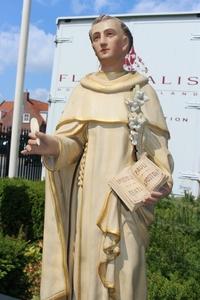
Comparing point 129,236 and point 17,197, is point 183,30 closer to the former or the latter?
point 17,197

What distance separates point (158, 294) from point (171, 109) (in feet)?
15.4

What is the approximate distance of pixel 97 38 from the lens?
9.63ft

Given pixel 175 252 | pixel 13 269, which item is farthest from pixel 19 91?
pixel 175 252

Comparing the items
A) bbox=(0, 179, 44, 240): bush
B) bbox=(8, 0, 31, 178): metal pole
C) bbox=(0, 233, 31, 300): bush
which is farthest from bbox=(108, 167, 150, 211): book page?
bbox=(8, 0, 31, 178): metal pole

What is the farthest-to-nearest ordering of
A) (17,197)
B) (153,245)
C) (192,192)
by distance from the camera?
1. (192,192)
2. (17,197)
3. (153,245)

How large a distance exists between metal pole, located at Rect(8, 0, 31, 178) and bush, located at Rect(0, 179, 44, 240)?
1273mm

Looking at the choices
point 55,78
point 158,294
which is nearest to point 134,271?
point 158,294

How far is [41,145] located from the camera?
107 inches

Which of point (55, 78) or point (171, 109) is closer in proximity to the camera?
point (171, 109)

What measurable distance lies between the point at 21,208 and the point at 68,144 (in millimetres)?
5194

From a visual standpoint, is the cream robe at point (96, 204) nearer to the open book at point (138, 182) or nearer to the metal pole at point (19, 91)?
the open book at point (138, 182)

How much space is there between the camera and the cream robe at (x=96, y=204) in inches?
111

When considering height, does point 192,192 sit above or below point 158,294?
above

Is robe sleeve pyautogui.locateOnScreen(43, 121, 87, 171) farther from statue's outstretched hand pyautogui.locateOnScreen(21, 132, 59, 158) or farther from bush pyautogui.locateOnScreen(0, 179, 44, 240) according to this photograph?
bush pyautogui.locateOnScreen(0, 179, 44, 240)
